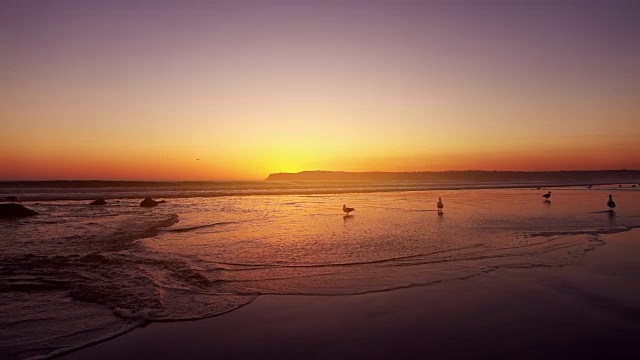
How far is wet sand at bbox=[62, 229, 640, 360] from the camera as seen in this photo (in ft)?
16.4

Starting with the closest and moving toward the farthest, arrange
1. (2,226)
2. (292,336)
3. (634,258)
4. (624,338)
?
(624,338)
(292,336)
(634,258)
(2,226)

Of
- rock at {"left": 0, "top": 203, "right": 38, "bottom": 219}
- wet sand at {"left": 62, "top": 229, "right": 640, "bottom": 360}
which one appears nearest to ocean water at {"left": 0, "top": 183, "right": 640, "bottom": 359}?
wet sand at {"left": 62, "top": 229, "right": 640, "bottom": 360}

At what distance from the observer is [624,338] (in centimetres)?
517

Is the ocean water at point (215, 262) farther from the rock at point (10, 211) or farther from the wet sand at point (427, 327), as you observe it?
the rock at point (10, 211)

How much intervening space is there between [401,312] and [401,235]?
25.8 ft

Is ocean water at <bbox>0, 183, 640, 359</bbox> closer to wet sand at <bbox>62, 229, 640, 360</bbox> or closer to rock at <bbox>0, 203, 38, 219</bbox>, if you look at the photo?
wet sand at <bbox>62, 229, 640, 360</bbox>

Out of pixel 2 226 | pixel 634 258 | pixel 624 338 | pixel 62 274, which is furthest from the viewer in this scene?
pixel 2 226

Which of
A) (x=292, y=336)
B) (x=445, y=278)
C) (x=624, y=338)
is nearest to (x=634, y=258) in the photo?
(x=445, y=278)

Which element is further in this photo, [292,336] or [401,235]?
[401,235]

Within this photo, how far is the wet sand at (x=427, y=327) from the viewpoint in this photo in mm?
4984

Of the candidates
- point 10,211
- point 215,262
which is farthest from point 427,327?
point 10,211

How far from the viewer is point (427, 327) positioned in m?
5.73

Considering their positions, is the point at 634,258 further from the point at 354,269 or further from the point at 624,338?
the point at 354,269

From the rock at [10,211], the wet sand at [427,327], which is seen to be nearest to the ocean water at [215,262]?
the wet sand at [427,327]
